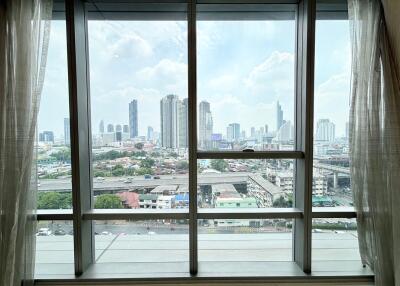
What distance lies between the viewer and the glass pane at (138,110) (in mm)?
1969

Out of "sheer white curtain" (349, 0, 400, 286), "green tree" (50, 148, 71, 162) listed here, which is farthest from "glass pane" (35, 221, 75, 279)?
"sheer white curtain" (349, 0, 400, 286)

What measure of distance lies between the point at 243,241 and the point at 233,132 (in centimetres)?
90

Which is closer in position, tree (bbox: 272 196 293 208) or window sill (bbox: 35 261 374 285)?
window sill (bbox: 35 261 374 285)

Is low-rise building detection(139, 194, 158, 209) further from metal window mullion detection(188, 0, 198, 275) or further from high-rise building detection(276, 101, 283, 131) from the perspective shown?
high-rise building detection(276, 101, 283, 131)

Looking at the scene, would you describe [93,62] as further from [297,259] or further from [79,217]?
[297,259]

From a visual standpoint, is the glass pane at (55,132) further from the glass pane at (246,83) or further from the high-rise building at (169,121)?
the glass pane at (246,83)

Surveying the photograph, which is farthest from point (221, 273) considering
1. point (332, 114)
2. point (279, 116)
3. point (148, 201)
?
point (332, 114)

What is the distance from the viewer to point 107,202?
1987mm

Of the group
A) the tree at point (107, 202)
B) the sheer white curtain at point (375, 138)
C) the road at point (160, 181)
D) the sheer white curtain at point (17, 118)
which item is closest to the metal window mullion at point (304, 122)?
the sheer white curtain at point (375, 138)

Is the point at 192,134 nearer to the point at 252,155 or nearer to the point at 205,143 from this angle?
the point at 205,143

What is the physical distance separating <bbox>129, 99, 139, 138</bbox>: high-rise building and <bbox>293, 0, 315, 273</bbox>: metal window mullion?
1.28 metres

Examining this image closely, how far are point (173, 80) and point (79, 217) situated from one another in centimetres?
125

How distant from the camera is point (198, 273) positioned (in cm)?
187

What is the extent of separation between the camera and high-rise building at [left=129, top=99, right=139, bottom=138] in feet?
6.49
